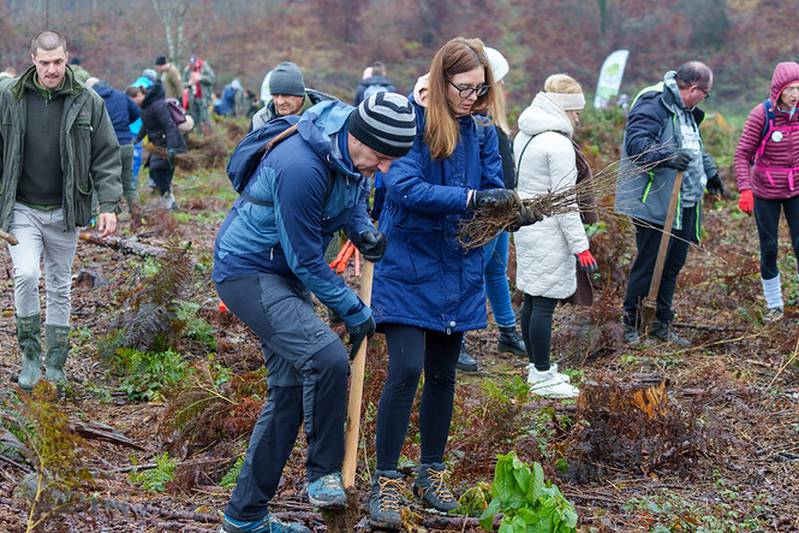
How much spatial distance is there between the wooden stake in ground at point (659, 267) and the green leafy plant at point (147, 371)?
11.8 ft

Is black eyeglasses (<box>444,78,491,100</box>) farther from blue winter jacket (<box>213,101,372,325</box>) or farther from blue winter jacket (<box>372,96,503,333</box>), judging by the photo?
blue winter jacket (<box>213,101,372,325</box>)

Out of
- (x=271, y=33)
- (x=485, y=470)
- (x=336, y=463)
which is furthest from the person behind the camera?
(x=271, y=33)

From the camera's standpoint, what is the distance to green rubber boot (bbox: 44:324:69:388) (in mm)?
6059

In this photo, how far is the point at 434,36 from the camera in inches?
1719

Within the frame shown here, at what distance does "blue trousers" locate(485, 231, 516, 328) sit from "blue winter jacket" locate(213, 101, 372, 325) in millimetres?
3477

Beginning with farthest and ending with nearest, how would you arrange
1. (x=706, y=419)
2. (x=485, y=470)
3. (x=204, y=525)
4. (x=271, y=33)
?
(x=271, y=33)
(x=706, y=419)
(x=485, y=470)
(x=204, y=525)

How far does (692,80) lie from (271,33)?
4156cm

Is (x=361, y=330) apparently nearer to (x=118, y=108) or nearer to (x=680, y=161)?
(x=680, y=161)

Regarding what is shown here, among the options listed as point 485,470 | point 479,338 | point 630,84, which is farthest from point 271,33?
point 485,470

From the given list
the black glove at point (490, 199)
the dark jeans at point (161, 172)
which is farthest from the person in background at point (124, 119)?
the black glove at point (490, 199)

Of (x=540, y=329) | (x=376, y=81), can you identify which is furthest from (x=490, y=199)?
(x=376, y=81)

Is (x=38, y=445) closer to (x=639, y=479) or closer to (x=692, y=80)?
(x=639, y=479)

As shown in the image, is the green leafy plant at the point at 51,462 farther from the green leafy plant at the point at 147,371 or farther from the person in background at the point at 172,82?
the person in background at the point at 172,82

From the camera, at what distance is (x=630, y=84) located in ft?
125
